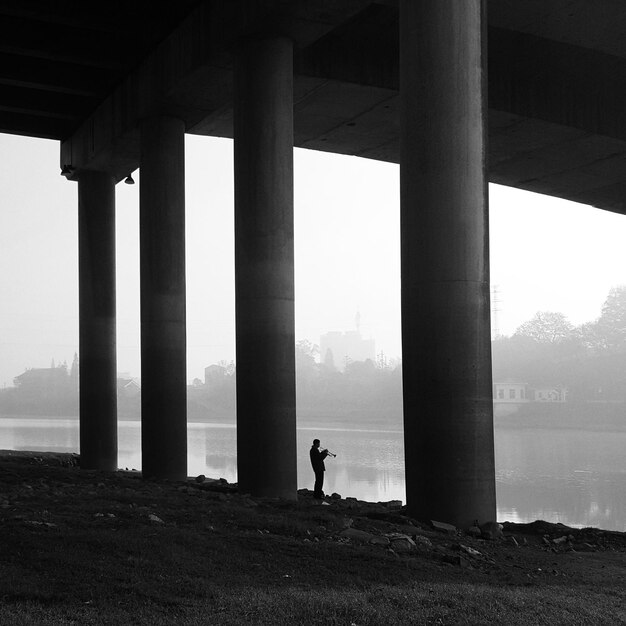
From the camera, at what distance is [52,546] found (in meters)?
10.3

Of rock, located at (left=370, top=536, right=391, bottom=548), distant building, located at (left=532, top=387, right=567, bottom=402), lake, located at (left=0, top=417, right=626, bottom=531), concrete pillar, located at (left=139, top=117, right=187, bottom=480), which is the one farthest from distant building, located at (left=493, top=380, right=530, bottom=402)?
rock, located at (left=370, top=536, right=391, bottom=548)

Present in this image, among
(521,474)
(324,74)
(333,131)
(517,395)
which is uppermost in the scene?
(324,74)

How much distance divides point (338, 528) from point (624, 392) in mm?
106273

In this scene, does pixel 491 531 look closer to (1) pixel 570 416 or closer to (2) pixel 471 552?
(2) pixel 471 552

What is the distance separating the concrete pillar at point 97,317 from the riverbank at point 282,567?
53.5ft

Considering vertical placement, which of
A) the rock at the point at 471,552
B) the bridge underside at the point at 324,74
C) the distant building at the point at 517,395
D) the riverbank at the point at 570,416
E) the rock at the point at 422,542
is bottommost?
the riverbank at the point at 570,416

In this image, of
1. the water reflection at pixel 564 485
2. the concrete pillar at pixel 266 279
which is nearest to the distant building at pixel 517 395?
the water reflection at pixel 564 485

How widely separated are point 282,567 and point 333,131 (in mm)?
17809

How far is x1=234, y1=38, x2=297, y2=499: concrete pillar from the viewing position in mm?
19156

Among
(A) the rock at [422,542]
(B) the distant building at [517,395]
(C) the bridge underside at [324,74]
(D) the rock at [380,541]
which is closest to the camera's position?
(D) the rock at [380,541]

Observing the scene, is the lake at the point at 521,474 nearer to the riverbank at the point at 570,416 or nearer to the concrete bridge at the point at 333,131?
the concrete bridge at the point at 333,131

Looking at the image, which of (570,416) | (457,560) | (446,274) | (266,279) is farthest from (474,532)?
(570,416)

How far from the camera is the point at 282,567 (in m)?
10.1

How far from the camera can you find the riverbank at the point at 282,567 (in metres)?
8.02
